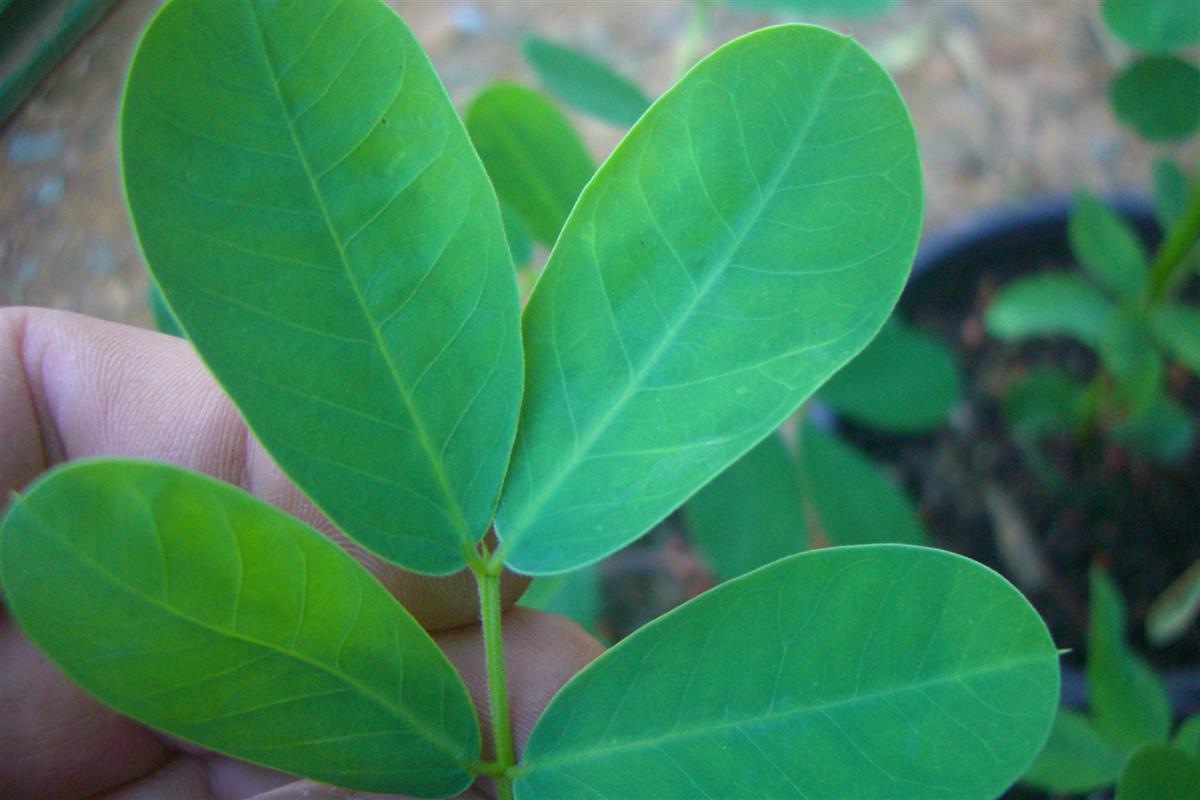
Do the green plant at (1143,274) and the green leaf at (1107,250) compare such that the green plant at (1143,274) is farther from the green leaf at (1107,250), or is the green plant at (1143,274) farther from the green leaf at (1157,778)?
the green leaf at (1157,778)

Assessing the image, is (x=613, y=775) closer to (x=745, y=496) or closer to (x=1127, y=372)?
(x=745, y=496)

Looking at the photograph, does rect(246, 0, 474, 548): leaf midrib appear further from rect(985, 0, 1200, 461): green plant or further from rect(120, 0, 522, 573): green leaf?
rect(985, 0, 1200, 461): green plant

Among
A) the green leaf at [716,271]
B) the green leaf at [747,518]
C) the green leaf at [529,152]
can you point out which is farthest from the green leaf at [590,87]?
the green leaf at [716,271]

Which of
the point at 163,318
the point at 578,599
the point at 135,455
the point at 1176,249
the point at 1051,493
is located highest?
the point at 163,318

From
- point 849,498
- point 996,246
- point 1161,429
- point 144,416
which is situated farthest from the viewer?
point 996,246

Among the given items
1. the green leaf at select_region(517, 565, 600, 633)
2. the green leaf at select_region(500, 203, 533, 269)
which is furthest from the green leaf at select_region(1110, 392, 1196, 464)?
the green leaf at select_region(500, 203, 533, 269)

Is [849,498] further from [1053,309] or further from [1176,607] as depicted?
[1176,607]

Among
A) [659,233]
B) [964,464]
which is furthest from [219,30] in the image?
[964,464]

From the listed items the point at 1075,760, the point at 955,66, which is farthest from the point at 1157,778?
the point at 955,66
